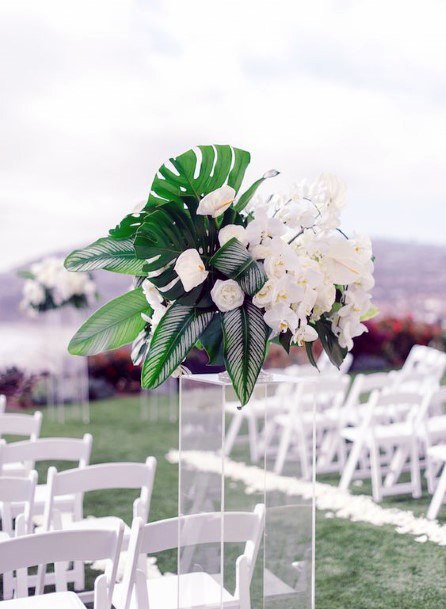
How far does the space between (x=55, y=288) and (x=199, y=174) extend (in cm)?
715

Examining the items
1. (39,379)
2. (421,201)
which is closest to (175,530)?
(39,379)

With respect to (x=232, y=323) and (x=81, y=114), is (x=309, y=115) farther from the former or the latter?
(x=232, y=323)

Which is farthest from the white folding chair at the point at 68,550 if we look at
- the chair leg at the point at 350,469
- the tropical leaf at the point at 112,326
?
the chair leg at the point at 350,469

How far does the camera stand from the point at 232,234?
1903mm

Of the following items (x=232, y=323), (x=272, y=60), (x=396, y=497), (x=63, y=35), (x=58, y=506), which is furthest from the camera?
(x=272, y=60)

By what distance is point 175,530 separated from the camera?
2379 millimetres

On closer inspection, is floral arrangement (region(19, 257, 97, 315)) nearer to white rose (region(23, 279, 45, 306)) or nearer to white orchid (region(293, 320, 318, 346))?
white rose (region(23, 279, 45, 306))

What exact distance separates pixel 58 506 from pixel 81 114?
1077 cm

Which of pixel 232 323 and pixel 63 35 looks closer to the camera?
pixel 232 323

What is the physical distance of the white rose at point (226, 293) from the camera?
188 centimetres

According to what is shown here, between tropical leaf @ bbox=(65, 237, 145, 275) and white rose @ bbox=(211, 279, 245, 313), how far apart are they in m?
0.27

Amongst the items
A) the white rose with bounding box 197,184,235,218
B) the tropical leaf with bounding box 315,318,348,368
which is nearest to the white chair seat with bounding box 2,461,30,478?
the tropical leaf with bounding box 315,318,348,368

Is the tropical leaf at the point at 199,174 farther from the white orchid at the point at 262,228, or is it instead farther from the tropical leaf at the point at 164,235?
the white orchid at the point at 262,228

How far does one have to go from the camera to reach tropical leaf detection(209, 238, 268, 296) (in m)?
1.84
